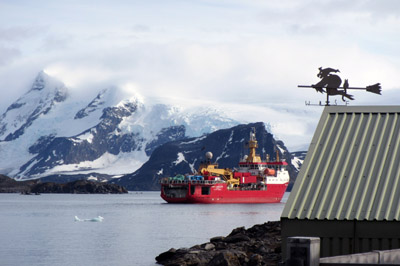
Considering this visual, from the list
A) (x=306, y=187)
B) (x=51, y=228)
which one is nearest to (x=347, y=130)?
(x=306, y=187)

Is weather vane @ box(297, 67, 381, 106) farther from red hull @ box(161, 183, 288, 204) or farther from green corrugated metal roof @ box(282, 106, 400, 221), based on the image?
red hull @ box(161, 183, 288, 204)

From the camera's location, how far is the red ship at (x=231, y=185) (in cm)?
15625

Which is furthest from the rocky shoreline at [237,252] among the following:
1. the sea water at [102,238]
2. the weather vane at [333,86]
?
the weather vane at [333,86]

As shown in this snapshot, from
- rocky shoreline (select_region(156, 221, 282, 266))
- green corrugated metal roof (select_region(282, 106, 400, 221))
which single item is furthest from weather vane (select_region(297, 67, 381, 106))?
rocky shoreline (select_region(156, 221, 282, 266))

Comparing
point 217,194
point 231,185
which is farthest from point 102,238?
point 231,185

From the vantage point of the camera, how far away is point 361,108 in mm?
18281

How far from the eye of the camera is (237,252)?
36.2m

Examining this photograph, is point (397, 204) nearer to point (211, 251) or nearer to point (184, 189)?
point (211, 251)

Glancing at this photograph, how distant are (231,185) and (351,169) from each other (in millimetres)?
145006

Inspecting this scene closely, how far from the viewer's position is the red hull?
6147 inches

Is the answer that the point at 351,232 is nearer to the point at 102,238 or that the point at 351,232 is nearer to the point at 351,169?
the point at 351,169

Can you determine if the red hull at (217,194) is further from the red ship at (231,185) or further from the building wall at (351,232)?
the building wall at (351,232)

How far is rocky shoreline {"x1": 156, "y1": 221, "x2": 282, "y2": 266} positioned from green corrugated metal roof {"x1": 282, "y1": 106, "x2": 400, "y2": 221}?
16378mm

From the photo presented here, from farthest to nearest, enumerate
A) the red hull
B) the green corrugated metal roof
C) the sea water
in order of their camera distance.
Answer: the red hull, the sea water, the green corrugated metal roof
